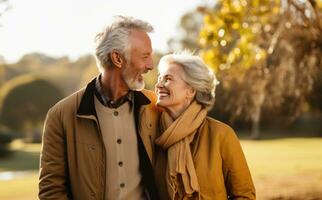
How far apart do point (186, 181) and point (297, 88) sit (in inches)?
281

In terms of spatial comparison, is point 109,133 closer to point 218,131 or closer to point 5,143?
point 218,131

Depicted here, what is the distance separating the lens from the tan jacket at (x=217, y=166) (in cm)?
361

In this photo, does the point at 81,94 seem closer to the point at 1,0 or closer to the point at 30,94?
the point at 1,0

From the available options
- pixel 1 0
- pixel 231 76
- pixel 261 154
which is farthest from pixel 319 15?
pixel 261 154

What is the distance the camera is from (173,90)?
145 inches

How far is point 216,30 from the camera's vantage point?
9.59 metres

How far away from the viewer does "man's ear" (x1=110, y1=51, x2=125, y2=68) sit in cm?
359

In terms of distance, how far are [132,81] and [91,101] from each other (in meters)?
0.25

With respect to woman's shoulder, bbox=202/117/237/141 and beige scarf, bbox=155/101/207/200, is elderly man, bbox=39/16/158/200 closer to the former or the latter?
beige scarf, bbox=155/101/207/200

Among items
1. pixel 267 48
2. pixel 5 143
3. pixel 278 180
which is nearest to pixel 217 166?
pixel 267 48

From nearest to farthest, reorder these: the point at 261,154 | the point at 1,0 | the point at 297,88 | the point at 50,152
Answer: the point at 50,152, the point at 1,0, the point at 297,88, the point at 261,154

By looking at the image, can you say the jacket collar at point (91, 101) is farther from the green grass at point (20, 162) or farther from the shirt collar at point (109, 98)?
the green grass at point (20, 162)

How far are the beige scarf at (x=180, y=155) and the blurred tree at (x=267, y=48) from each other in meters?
5.97

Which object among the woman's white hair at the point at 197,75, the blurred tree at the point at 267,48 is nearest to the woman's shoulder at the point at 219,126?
the woman's white hair at the point at 197,75
